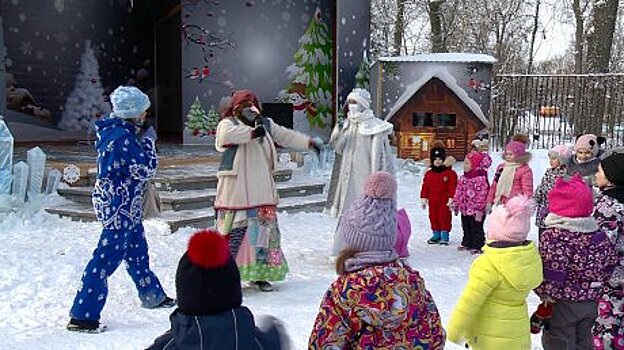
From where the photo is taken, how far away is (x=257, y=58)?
585 inches

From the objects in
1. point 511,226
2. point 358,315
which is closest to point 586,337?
point 511,226

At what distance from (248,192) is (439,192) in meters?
3.08

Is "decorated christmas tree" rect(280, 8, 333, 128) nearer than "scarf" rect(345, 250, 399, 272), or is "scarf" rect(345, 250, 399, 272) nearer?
"scarf" rect(345, 250, 399, 272)

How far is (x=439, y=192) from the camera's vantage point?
803cm

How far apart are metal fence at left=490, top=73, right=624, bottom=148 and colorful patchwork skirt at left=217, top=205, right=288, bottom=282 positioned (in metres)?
10.7

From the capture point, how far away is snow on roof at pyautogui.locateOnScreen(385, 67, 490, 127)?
13.6m

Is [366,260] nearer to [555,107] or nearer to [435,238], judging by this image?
[435,238]

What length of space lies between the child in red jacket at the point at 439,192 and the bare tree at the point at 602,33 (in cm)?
1138

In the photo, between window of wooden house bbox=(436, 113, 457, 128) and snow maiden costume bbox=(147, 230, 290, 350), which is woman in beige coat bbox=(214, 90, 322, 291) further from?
window of wooden house bbox=(436, 113, 457, 128)

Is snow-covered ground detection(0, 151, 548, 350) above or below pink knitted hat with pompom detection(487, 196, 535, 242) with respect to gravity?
below

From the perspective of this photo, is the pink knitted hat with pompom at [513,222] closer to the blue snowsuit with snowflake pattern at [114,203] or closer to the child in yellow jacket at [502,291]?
the child in yellow jacket at [502,291]

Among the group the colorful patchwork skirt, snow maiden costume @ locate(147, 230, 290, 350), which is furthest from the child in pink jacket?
snow maiden costume @ locate(147, 230, 290, 350)

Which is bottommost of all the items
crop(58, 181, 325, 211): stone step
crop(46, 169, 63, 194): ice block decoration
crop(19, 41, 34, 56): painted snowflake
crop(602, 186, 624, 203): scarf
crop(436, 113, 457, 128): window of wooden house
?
crop(58, 181, 325, 211): stone step

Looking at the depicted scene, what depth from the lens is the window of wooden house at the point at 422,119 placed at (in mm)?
13781
